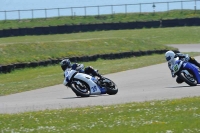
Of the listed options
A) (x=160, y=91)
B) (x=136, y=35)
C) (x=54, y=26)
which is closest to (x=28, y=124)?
(x=160, y=91)

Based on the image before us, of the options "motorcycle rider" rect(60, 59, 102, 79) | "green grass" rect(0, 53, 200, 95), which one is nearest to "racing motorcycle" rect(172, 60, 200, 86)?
"motorcycle rider" rect(60, 59, 102, 79)

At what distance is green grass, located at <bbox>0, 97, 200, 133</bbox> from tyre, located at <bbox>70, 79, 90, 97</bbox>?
3885mm

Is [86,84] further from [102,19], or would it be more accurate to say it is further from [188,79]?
[102,19]

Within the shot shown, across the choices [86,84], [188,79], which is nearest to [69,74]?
[86,84]

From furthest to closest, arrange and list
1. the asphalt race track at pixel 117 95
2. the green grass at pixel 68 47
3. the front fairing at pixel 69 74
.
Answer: the green grass at pixel 68 47, the front fairing at pixel 69 74, the asphalt race track at pixel 117 95

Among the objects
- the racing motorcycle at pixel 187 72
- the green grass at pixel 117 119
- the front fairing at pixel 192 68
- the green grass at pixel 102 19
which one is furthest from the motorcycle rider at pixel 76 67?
the green grass at pixel 102 19

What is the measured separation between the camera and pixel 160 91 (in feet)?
65.0

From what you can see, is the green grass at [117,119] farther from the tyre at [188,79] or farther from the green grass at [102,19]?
the green grass at [102,19]

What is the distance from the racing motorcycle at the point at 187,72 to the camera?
20672mm

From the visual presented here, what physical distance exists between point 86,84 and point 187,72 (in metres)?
2.94

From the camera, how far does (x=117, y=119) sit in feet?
44.1

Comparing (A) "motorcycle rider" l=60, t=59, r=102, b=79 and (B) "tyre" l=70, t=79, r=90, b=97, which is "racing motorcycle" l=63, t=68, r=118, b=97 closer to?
(B) "tyre" l=70, t=79, r=90, b=97

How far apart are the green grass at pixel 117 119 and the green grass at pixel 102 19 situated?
5056 centimetres

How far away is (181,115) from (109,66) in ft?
60.6
